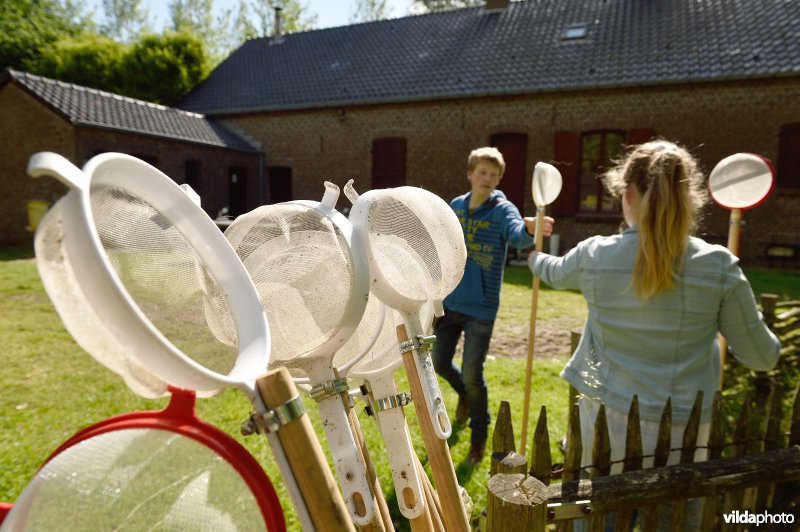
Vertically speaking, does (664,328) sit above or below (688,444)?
above

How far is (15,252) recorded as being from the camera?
13922 millimetres

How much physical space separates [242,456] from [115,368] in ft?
0.66

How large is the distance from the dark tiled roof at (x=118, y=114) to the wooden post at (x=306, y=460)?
15.8 meters

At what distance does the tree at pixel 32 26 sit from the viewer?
3006cm

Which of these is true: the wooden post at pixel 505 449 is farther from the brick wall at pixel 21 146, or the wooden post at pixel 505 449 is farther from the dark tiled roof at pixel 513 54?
the brick wall at pixel 21 146

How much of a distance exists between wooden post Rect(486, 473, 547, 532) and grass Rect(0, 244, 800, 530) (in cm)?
180

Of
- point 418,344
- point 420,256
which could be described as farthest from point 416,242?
point 418,344

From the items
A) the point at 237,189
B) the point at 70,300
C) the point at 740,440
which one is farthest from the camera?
the point at 237,189

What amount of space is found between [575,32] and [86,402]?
15.9 metres

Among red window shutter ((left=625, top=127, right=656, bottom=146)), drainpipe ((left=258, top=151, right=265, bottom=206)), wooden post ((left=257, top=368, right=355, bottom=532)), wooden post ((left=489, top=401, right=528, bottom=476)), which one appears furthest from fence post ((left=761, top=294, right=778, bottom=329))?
drainpipe ((left=258, top=151, right=265, bottom=206))

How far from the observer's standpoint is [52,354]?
5.46 m

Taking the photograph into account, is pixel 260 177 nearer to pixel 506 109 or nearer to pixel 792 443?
pixel 506 109

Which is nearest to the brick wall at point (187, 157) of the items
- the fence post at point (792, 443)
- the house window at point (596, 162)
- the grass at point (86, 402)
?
the grass at point (86, 402)

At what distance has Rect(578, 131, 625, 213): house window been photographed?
552 inches
